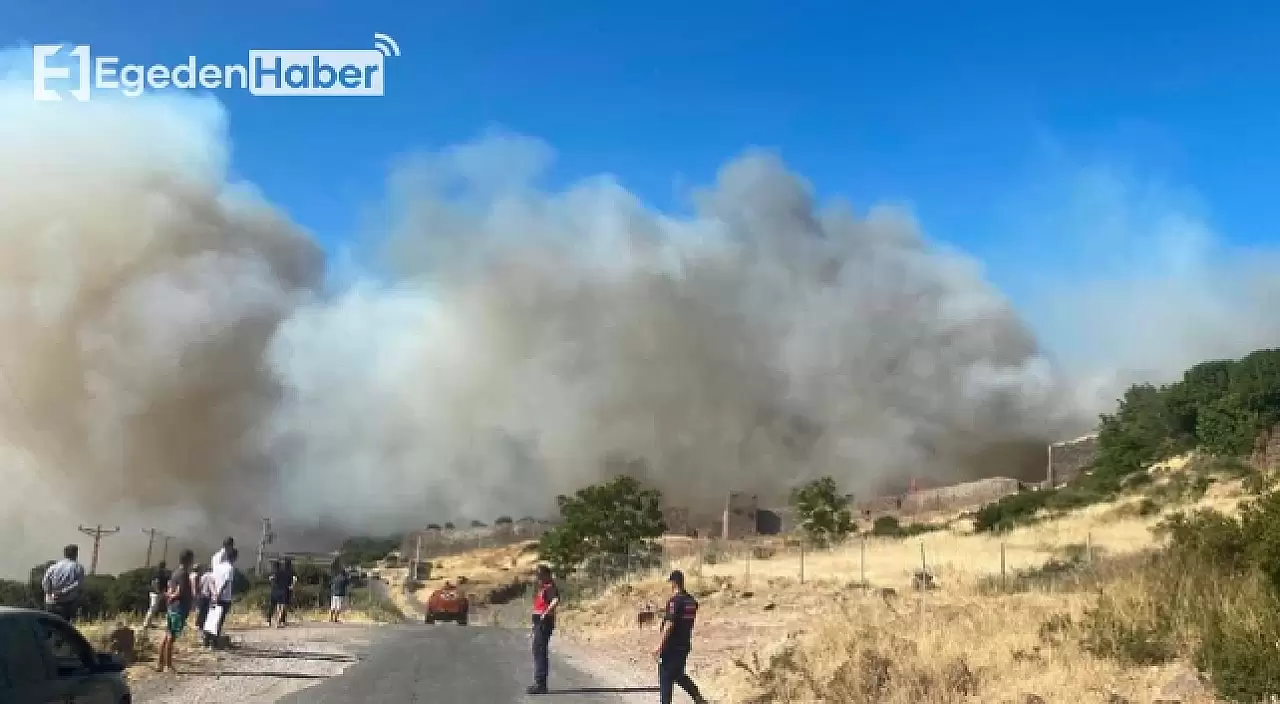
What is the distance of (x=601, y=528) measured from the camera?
154 feet

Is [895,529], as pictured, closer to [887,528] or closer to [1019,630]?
[887,528]

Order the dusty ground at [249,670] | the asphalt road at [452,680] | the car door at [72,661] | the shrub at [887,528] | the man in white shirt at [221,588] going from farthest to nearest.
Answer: the shrub at [887,528] < the man in white shirt at [221,588] < the asphalt road at [452,680] < the dusty ground at [249,670] < the car door at [72,661]

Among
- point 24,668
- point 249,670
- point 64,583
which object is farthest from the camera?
point 249,670

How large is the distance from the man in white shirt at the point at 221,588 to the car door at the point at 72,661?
8178mm

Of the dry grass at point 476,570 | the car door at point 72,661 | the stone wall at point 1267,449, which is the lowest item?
the dry grass at point 476,570

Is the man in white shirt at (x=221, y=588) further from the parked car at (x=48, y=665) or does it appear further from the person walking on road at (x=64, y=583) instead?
the parked car at (x=48, y=665)

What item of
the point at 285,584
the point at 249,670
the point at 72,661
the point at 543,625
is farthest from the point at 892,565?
the point at 72,661

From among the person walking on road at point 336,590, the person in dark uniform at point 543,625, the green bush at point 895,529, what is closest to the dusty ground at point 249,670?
the person in dark uniform at point 543,625

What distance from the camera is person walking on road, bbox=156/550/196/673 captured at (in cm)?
1315

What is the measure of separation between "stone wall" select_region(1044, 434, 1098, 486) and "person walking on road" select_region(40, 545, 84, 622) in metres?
68.1

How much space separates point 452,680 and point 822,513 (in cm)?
4080

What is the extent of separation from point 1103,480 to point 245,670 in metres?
51.6

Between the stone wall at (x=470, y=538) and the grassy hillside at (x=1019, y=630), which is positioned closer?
the grassy hillside at (x=1019, y=630)

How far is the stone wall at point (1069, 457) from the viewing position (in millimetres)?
72312
